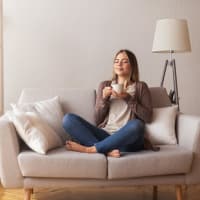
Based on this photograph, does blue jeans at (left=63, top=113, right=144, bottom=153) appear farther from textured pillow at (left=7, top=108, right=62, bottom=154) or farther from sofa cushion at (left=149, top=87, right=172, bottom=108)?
sofa cushion at (left=149, top=87, right=172, bottom=108)

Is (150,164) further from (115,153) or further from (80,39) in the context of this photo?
(80,39)

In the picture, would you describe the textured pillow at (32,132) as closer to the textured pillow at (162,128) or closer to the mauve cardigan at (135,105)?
the mauve cardigan at (135,105)

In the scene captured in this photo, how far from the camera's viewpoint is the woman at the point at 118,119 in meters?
2.44

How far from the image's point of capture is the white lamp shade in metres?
3.33

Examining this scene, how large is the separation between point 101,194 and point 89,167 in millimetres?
668

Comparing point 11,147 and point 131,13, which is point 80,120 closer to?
point 11,147

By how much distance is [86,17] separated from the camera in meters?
3.78

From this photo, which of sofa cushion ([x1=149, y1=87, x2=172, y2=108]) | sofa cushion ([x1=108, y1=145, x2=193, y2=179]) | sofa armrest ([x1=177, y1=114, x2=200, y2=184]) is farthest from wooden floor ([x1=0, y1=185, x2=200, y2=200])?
sofa cushion ([x1=149, y1=87, x2=172, y2=108])

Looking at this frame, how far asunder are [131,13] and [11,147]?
2.10 metres

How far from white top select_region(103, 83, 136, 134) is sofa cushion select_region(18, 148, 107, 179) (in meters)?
0.46

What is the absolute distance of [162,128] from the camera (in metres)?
2.68

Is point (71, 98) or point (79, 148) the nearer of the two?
point (79, 148)

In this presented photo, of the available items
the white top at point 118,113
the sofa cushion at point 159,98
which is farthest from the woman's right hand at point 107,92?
the sofa cushion at point 159,98

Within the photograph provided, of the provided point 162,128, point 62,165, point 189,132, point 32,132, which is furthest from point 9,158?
point 189,132
